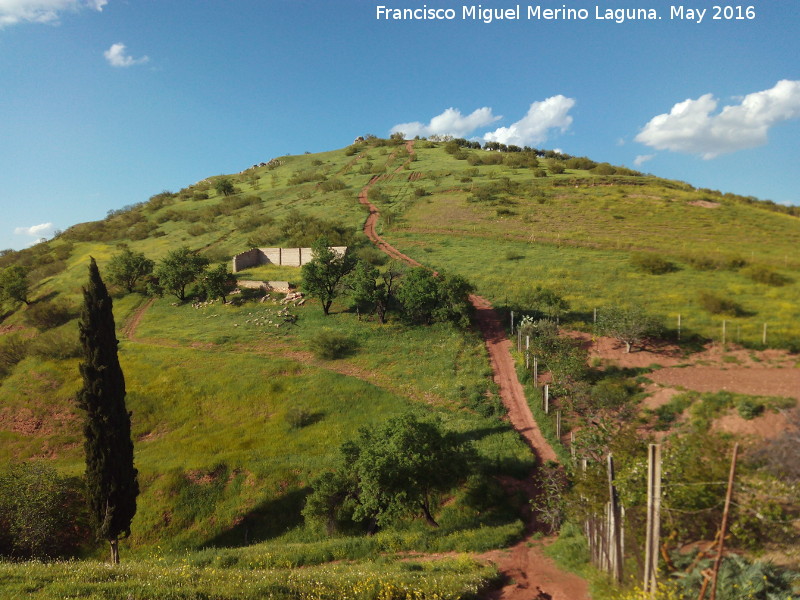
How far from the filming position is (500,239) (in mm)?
59438

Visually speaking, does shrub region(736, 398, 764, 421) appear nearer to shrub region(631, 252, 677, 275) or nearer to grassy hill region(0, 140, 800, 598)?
grassy hill region(0, 140, 800, 598)

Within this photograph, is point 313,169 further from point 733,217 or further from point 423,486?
point 423,486

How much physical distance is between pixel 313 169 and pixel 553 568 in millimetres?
126347

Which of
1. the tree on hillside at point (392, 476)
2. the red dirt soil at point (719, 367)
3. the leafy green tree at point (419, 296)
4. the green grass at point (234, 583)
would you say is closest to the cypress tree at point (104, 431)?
the green grass at point (234, 583)

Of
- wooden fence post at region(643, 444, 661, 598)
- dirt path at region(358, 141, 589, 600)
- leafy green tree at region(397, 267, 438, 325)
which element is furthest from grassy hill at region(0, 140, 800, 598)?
wooden fence post at region(643, 444, 661, 598)

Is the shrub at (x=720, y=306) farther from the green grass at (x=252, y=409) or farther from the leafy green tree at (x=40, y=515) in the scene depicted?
the leafy green tree at (x=40, y=515)

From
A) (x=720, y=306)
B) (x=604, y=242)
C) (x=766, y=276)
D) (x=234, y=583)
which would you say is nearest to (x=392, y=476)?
(x=234, y=583)

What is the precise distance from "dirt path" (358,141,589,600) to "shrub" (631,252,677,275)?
56.6 ft

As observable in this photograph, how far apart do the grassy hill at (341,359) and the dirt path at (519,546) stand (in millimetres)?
930

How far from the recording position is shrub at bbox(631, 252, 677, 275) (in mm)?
41312

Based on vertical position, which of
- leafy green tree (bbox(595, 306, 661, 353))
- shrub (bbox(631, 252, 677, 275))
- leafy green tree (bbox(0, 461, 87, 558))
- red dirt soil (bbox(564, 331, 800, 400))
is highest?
shrub (bbox(631, 252, 677, 275))

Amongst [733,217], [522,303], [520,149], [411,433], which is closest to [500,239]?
[522,303]

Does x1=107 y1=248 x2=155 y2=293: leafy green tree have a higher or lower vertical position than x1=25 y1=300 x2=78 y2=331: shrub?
A: higher

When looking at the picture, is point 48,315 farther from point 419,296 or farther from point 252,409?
point 419,296
